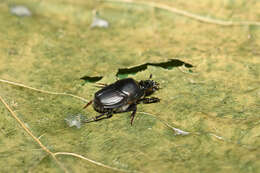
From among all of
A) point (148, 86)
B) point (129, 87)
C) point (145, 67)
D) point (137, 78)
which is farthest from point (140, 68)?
point (129, 87)

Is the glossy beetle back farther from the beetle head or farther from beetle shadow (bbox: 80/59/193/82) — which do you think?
beetle shadow (bbox: 80/59/193/82)

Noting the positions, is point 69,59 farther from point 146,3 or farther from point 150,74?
point 146,3

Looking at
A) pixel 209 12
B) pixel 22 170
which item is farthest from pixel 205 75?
pixel 22 170

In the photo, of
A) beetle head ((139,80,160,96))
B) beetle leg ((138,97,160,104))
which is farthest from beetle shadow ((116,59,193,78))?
beetle leg ((138,97,160,104))

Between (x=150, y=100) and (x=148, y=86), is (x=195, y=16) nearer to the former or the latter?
(x=148, y=86)

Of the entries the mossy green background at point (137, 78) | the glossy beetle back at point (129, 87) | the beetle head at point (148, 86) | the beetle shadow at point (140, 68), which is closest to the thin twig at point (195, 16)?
the mossy green background at point (137, 78)

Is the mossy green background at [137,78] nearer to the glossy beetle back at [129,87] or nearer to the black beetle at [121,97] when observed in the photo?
the black beetle at [121,97]

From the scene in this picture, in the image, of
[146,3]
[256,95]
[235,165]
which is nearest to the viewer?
[235,165]
